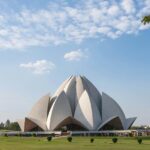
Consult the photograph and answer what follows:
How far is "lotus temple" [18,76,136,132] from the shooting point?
62.5 meters

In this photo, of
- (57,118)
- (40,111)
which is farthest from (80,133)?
(40,111)

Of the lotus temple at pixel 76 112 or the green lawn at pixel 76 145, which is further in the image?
the lotus temple at pixel 76 112

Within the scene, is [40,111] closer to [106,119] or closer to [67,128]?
[67,128]

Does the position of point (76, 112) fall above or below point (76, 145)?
above

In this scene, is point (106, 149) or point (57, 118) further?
point (57, 118)

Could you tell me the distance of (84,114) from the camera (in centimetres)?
6328

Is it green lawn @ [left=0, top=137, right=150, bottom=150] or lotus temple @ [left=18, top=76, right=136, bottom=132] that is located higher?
lotus temple @ [left=18, top=76, right=136, bottom=132]

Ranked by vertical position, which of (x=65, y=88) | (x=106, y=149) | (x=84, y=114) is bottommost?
(x=106, y=149)

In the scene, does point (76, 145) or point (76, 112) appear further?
point (76, 112)

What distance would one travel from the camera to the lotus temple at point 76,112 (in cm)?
6253

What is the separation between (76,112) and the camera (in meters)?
64.8

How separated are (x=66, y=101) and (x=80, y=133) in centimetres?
1239

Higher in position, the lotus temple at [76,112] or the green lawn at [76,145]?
the lotus temple at [76,112]

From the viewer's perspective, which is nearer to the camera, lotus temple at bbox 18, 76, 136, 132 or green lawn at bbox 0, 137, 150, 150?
green lawn at bbox 0, 137, 150, 150
